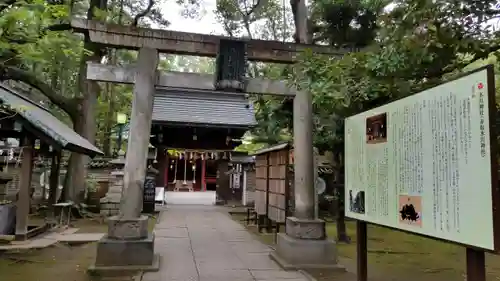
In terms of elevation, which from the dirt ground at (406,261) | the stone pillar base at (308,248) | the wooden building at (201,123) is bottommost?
the dirt ground at (406,261)

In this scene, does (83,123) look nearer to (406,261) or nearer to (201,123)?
(201,123)

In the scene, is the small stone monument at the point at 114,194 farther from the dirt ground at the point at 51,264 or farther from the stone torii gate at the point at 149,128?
the stone torii gate at the point at 149,128

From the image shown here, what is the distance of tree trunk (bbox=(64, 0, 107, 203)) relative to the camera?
13414mm

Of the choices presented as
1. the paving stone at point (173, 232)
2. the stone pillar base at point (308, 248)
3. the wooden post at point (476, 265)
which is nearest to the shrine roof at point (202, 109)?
the paving stone at point (173, 232)

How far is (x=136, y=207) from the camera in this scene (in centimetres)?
660

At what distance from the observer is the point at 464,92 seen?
2.95m

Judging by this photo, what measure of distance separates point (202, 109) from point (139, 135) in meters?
10.1

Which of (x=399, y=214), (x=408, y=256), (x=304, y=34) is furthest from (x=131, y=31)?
(x=408, y=256)

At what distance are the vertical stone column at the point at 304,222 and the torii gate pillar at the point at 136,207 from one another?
93.0 inches

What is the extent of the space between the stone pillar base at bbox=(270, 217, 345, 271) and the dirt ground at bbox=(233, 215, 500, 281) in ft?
0.88

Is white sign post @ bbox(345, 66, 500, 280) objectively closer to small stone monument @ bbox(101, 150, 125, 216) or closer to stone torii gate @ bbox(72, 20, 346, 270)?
stone torii gate @ bbox(72, 20, 346, 270)

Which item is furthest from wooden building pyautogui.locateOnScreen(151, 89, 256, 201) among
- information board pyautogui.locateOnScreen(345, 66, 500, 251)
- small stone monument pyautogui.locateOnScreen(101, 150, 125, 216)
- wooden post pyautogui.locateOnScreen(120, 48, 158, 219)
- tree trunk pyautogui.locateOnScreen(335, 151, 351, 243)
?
information board pyautogui.locateOnScreen(345, 66, 500, 251)

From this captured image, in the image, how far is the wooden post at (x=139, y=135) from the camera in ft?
21.7

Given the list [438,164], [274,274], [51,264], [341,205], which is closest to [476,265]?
[438,164]
